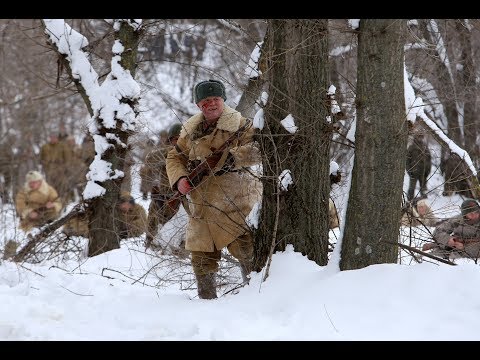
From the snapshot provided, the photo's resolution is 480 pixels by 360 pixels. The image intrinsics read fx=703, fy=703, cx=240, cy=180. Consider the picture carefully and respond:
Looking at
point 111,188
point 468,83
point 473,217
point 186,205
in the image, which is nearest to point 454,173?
point 473,217

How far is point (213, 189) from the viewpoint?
508 centimetres

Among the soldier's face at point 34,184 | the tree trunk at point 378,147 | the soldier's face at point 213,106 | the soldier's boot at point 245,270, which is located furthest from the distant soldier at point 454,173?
the soldier's face at point 34,184

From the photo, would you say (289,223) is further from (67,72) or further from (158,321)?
(67,72)

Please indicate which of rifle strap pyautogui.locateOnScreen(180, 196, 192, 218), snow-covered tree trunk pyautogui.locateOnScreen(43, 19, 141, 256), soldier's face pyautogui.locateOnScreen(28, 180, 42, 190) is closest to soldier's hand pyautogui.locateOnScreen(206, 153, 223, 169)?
rifle strap pyautogui.locateOnScreen(180, 196, 192, 218)

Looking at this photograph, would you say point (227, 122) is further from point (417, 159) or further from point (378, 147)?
point (417, 159)

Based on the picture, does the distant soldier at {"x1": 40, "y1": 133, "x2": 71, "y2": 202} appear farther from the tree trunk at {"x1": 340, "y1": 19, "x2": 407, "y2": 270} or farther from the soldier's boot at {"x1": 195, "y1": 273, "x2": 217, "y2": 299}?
the tree trunk at {"x1": 340, "y1": 19, "x2": 407, "y2": 270}

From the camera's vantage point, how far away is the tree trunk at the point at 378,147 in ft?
13.6

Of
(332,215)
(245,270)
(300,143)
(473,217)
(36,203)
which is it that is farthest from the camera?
(36,203)

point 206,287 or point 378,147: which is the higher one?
point 378,147

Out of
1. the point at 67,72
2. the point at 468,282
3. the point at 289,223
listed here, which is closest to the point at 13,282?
the point at 289,223

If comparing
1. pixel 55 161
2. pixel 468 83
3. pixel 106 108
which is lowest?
pixel 106 108

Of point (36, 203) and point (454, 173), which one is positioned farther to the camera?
point (36, 203)

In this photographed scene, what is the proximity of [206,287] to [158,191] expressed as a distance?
1.51m

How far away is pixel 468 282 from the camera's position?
142 inches
